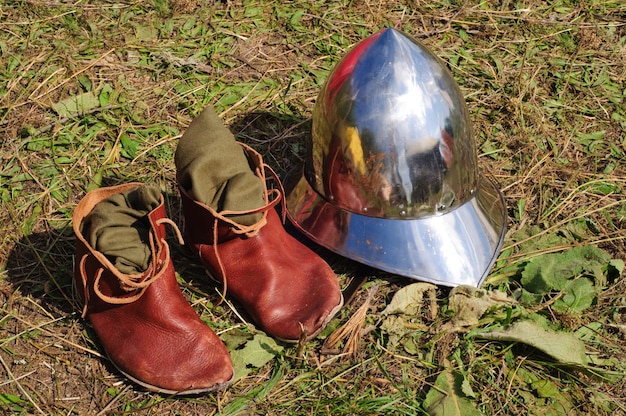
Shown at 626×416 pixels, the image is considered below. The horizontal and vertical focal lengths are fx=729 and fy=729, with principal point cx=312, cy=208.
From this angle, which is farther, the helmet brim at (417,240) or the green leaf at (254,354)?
the helmet brim at (417,240)

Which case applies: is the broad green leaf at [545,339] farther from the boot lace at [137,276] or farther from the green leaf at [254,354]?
the boot lace at [137,276]

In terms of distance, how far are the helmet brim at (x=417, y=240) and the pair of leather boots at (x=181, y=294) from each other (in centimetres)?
12

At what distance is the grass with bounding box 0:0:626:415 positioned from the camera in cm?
229

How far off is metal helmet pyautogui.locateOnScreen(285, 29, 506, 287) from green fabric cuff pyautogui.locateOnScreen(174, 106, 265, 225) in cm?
30

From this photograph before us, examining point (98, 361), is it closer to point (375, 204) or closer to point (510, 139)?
point (375, 204)

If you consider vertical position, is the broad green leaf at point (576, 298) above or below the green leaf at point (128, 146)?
below

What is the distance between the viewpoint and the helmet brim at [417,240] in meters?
2.52

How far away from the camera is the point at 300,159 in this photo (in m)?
3.16

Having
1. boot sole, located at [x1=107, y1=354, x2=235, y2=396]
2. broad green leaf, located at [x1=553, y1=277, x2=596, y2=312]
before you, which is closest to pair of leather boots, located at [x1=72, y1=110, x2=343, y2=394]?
boot sole, located at [x1=107, y1=354, x2=235, y2=396]

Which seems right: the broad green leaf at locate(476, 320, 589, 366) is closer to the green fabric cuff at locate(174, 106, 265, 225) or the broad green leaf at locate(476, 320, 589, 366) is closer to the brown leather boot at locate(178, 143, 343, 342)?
the brown leather boot at locate(178, 143, 343, 342)

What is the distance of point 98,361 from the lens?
92.7 inches

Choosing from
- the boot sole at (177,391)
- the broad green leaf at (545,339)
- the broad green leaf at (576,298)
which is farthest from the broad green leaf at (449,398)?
the boot sole at (177,391)

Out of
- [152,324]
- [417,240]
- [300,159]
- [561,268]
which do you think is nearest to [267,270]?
[152,324]

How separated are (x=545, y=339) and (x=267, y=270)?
937 mm
